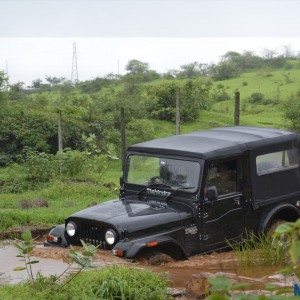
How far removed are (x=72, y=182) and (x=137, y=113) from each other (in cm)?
1087

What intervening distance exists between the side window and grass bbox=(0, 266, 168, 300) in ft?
8.39

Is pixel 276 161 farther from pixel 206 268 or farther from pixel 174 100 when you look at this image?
pixel 174 100

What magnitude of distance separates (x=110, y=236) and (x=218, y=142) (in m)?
2.13


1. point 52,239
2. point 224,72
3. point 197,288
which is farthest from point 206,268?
point 224,72

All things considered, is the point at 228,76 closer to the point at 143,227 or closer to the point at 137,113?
the point at 137,113

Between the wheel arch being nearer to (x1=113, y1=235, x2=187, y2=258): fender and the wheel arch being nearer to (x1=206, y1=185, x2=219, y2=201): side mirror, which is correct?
(x1=113, y1=235, x2=187, y2=258): fender

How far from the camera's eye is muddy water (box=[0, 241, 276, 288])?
24.7 ft

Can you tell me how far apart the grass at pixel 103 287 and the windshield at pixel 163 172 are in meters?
2.49

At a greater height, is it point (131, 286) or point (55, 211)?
point (131, 286)

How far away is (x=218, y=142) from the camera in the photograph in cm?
929

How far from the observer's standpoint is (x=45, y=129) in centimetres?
2194

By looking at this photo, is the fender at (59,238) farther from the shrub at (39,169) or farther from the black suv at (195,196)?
the shrub at (39,169)

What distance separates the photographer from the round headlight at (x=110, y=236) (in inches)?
324

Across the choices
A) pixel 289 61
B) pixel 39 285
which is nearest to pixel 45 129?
pixel 39 285
